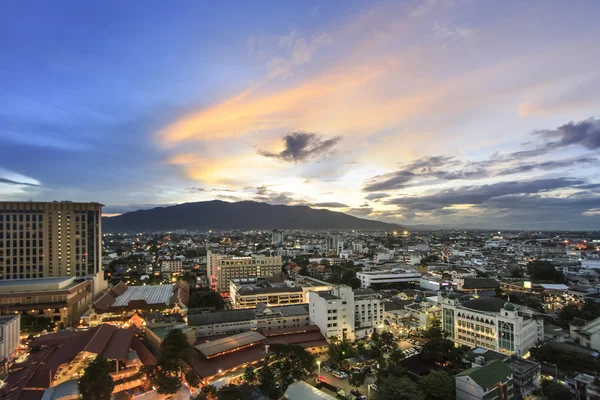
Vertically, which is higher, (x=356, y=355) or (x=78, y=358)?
(x=78, y=358)

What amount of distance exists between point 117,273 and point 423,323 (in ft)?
202

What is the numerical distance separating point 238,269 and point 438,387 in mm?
42168

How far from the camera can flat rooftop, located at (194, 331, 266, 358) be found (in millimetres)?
23438

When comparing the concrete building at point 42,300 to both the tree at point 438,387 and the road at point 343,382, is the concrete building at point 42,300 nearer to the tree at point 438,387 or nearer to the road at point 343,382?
the road at point 343,382

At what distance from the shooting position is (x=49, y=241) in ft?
145

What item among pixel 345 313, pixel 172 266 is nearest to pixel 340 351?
pixel 345 313

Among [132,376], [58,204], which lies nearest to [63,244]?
[58,204]

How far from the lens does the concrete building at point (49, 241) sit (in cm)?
4238

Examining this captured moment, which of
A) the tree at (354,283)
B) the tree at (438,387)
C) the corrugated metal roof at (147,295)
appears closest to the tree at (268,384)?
the tree at (438,387)

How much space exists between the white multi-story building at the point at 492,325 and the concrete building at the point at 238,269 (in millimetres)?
29668

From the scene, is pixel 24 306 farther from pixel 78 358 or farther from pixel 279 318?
pixel 279 318

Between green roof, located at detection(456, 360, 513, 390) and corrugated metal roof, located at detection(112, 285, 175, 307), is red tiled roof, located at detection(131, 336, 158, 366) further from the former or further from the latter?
green roof, located at detection(456, 360, 513, 390)

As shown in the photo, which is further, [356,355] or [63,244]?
[63,244]

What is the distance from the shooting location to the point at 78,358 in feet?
66.5
